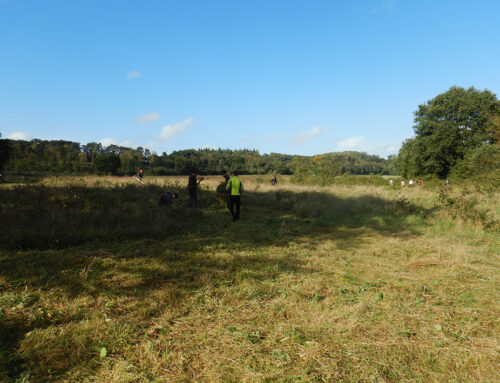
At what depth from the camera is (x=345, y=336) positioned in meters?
2.86

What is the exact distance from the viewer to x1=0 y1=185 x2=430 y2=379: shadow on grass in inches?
155

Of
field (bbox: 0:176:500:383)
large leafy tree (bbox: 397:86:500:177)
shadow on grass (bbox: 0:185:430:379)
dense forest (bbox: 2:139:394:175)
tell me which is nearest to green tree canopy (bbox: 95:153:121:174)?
dense forest (bbox: 2:139:394:175)

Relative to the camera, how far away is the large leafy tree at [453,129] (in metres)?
31.2

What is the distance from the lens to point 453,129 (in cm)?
3170

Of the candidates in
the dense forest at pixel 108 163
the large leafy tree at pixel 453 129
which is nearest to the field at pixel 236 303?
the large leafy tree at pixel 453 129

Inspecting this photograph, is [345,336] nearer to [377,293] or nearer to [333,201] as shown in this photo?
[377,293]

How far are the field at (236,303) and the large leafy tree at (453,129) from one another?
29503mm

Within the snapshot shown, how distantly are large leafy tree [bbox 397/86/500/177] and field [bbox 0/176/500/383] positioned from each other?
29.5 metres

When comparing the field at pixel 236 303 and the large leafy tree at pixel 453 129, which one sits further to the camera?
the large leafy tree at pixel 453 129

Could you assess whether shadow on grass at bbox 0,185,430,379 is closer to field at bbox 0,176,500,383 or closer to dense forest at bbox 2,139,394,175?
field at bbox 0,176,500,383

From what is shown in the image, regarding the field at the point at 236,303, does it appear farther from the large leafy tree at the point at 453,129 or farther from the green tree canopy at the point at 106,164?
the green tree canopy at the point at 106,164

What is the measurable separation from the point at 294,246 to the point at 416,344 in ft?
13.2

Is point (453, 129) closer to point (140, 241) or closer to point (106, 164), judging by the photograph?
point (140, 241)

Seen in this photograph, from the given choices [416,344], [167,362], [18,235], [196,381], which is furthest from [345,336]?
[18,235]
